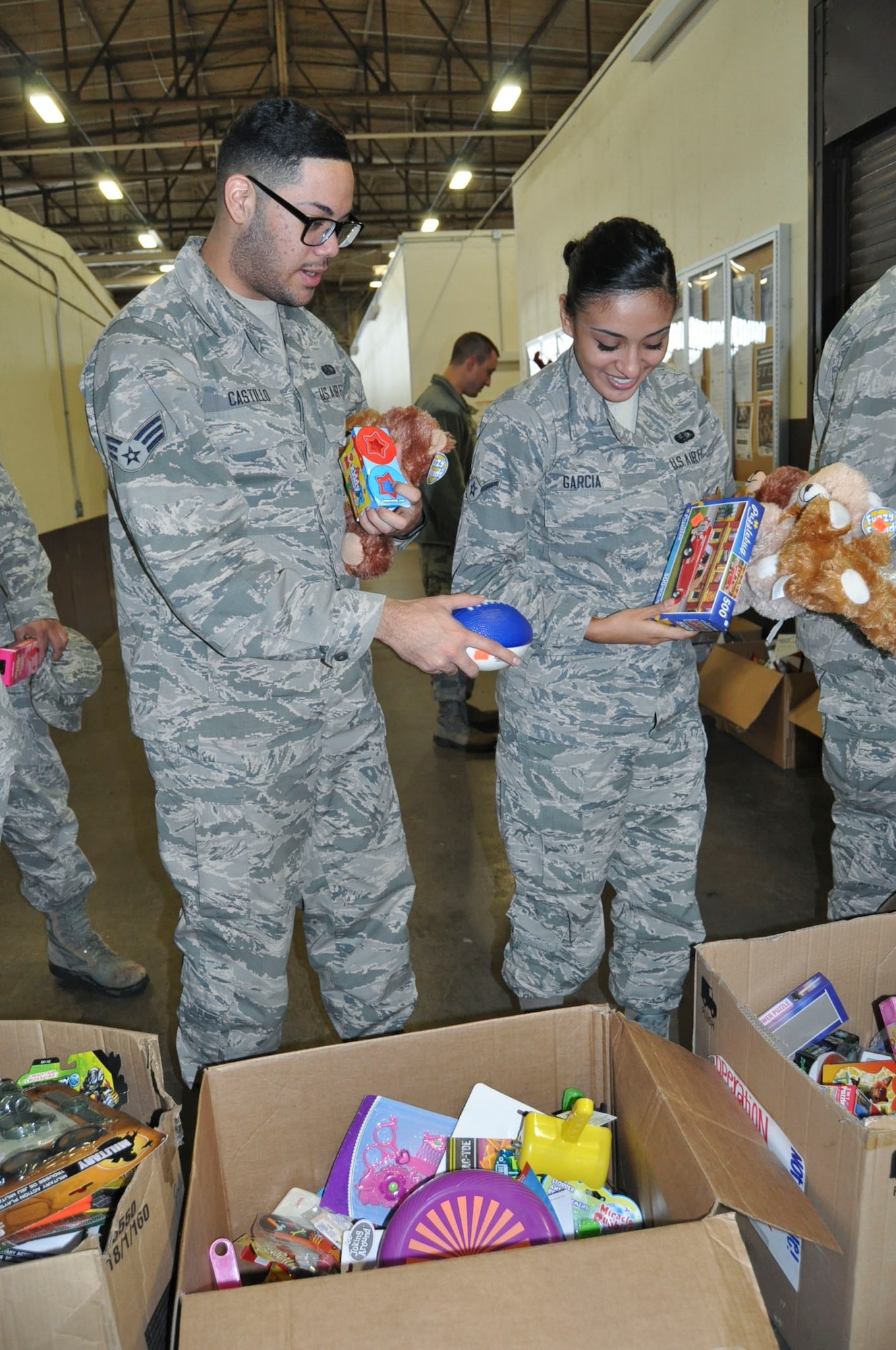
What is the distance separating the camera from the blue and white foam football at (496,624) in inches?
53.2

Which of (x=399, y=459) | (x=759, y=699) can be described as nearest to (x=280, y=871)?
(x=399, y=459)

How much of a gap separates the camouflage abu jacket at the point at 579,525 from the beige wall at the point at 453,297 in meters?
10.4

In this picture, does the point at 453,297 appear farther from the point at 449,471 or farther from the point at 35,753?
the point at 35,753

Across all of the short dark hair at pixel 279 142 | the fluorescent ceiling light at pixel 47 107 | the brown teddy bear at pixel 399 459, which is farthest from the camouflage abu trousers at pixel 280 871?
the fluorescent ceiling light at pixel 47 107

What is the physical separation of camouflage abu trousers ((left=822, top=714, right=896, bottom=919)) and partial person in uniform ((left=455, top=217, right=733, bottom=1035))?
25 cm

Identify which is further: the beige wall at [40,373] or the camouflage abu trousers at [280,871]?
the beige wall at [40,373]

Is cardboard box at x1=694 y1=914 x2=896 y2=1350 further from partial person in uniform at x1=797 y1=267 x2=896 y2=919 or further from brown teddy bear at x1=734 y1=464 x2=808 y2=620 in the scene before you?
brown teddy bear at x1=734 y1=464 x2=808 y2=620

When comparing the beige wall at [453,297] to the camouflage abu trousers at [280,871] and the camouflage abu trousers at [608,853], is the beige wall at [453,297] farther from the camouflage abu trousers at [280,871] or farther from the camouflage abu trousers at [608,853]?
the camouflage abu trousers at [280,871]

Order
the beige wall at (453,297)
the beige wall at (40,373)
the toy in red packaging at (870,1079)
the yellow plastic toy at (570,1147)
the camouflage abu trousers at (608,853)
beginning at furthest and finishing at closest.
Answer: the beige wall at (453,297)
the beige wall at (40,373)
the camouflage abu trousers at (608,853)
the toy in red packaging at (870,1079)
the yellow plastic toy at (570,1147)

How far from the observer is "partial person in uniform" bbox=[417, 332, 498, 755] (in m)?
4.13

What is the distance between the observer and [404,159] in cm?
1230

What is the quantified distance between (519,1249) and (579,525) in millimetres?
1038

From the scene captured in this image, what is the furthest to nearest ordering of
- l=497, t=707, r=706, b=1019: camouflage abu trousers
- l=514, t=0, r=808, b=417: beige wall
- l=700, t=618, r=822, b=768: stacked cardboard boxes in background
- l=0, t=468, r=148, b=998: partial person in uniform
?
l=514, t=0, r=808, b=417: beige wall
l=700, t=618, r=822, b=768: stacked cardboard boxes in background
l=0, t=468, r=148, b=998: partial person in uniform
l=497, t=707, r=706, b=1019: camouflage abu trousers

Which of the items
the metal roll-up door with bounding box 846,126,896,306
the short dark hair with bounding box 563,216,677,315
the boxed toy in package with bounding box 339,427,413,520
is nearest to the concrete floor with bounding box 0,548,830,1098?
the boxed toy in package with bounding box 339,427,413,520
